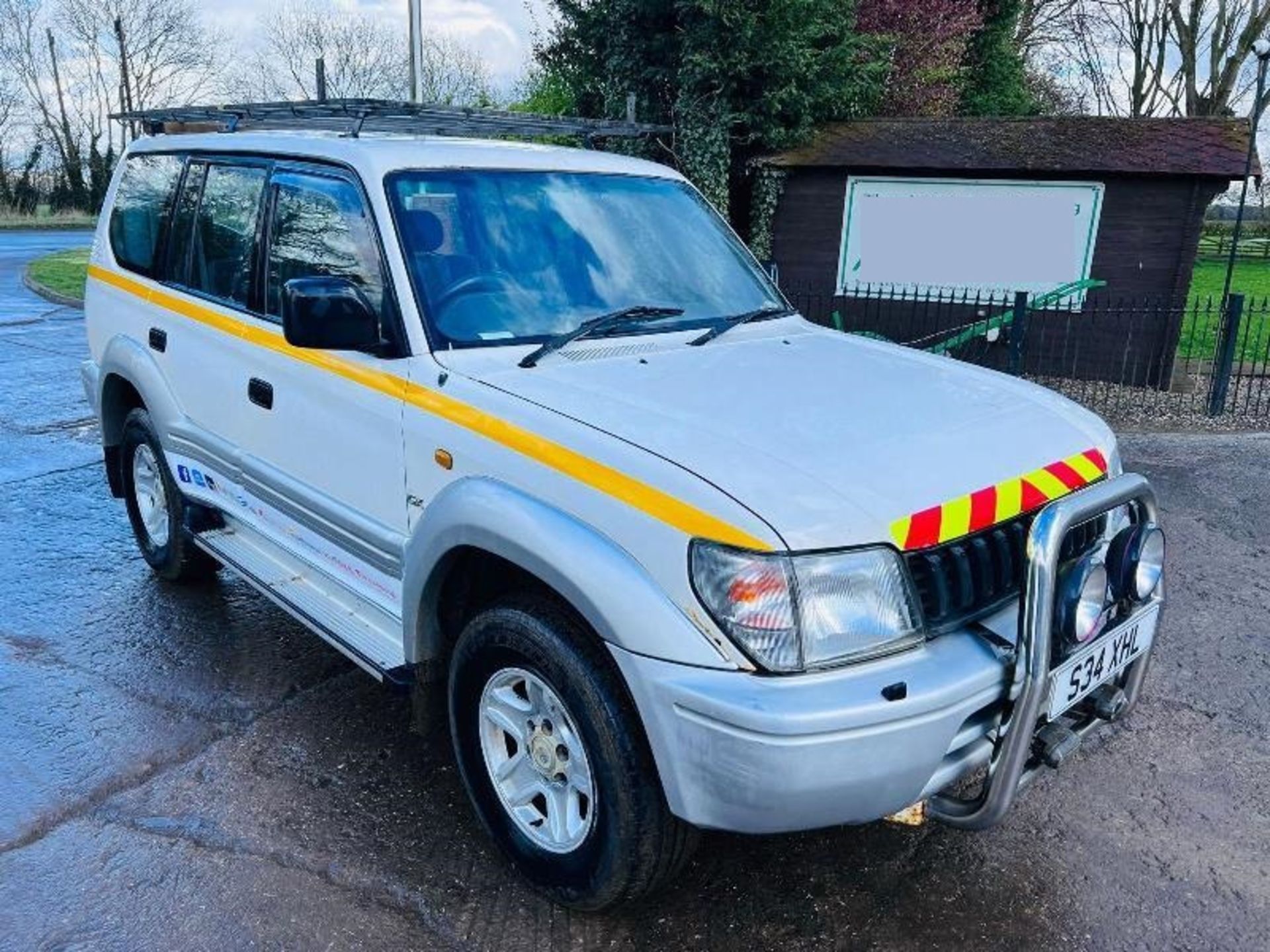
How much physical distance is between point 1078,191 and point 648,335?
30.0 feet

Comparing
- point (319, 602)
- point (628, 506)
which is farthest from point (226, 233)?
point (628, 506)

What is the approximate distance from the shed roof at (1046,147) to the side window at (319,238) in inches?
346

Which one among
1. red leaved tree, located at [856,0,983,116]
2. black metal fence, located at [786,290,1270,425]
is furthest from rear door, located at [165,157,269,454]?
red leaved tree, located at [856,0,983,116]

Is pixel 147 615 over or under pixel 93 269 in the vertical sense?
under

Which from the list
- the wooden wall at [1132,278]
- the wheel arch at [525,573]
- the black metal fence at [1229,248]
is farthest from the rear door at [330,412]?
the black metal fence at [1229,248]

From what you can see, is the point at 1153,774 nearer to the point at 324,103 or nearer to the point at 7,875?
the point at 7,875

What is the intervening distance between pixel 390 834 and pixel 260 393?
5.48 ft

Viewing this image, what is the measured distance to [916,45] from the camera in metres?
15.2

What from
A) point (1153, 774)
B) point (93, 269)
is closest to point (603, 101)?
point (93, 269)

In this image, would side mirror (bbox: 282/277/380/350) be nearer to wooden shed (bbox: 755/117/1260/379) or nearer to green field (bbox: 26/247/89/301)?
wooden shed (bbox: 755/117/1260/379)

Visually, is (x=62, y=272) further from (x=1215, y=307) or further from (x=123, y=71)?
(x=123, y=71)

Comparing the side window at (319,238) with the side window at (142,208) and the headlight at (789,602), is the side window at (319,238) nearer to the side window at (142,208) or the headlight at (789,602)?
the side window at (142,208)

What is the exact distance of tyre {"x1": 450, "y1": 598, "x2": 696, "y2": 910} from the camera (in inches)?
94.2

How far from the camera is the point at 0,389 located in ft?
29.8
